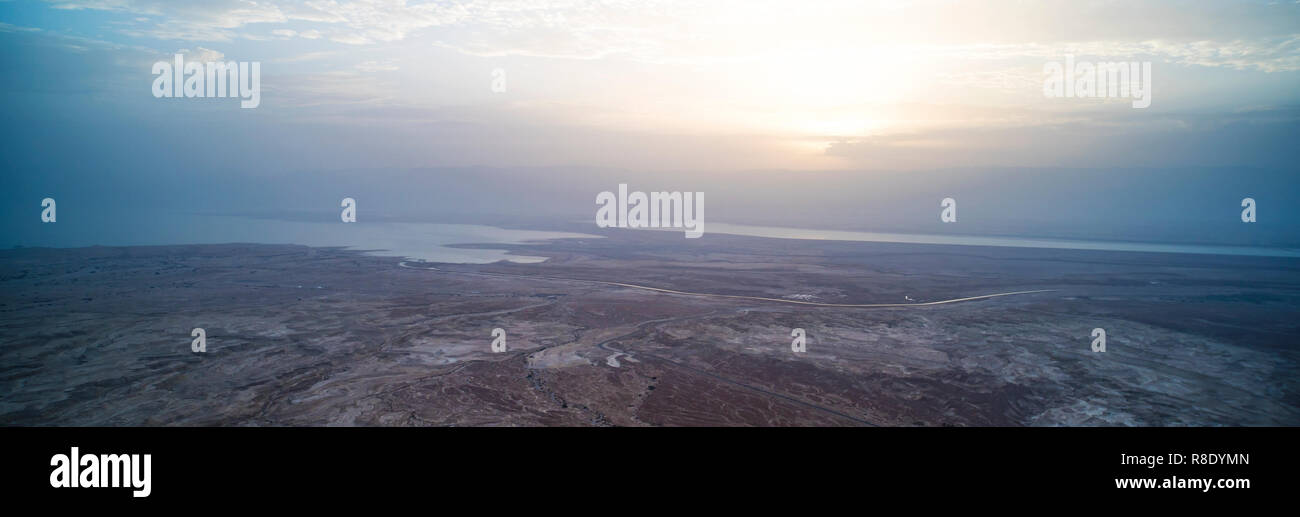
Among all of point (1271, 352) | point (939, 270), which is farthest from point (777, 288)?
point (1271, 352)

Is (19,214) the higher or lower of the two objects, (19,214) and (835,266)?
the higher

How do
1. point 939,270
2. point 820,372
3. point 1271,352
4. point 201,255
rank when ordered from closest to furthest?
point 820,372, point 1271,352, point 939,270, point 201,255

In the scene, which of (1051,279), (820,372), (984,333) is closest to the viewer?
(820,372)

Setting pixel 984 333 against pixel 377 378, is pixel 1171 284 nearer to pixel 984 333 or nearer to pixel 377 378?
pixel 984 333

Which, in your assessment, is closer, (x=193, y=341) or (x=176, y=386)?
(x=176, y=386)

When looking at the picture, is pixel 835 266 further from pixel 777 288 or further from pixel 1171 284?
pixel 1171 284
